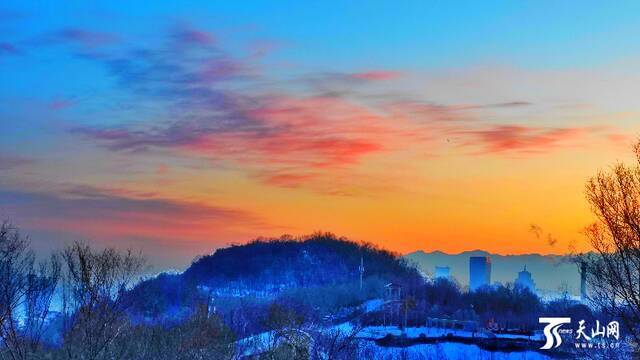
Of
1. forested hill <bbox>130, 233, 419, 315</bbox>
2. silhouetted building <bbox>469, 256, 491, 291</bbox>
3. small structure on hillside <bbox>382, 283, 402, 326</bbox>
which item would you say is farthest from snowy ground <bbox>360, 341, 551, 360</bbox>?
silhouetted building <bbox>469, 256, 491, 291</bbox>

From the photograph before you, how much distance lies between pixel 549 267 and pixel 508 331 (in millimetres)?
60169

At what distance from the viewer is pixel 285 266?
143125 millimetres

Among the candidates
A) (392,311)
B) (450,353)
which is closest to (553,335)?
(450,353)

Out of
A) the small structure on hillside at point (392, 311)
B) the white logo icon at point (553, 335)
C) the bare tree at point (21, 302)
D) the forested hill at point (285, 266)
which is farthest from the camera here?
the forested hill at point (285, 266)

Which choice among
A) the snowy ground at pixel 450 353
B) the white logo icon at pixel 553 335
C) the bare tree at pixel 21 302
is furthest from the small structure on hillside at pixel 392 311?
the bare tree at pixel 21 302

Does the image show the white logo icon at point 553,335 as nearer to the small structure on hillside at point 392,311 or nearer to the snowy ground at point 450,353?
the snowy ground at point 450,353

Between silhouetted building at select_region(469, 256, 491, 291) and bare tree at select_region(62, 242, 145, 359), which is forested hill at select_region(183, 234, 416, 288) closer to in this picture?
silhouetted building at select_region(469, 256, 491, 291)

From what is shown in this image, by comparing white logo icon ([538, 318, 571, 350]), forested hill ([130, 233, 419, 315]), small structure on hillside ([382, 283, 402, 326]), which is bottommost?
white logo icon ([538, 318, 571, 350])

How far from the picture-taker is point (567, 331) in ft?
172

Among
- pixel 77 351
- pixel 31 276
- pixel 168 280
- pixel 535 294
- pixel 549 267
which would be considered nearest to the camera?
pixel 77 351

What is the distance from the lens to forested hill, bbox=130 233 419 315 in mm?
134750

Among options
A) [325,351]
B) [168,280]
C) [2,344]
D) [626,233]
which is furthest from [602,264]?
[168,280]

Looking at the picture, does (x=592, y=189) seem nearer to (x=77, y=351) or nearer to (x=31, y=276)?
(x=77, y=351)

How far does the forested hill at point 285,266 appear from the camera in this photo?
442 feet
